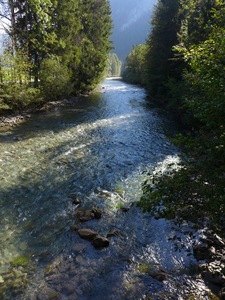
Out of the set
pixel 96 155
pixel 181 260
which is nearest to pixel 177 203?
pixel 181 260

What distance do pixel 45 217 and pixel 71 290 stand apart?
3012 millimetres

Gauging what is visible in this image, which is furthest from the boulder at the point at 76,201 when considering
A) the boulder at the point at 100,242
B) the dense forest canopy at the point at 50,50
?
the dense forest canopy at the point at 50,50

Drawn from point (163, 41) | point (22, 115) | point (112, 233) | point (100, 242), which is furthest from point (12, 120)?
point (163, 41)

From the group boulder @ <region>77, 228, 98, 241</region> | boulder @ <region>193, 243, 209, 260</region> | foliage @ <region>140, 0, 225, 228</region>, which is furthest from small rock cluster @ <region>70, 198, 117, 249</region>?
foliage @ <region>140, 0, 225, 228</region>

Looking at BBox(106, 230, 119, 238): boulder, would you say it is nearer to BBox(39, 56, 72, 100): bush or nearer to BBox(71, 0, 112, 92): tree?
BBox(39, 56, 72, 100): bush

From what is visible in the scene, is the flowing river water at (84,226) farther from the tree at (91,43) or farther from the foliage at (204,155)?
the tree at (91,43)

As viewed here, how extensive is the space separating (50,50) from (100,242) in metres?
30.0

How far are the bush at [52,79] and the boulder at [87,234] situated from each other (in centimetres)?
2122

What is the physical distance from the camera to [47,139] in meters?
16.2

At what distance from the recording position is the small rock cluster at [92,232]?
276 inches

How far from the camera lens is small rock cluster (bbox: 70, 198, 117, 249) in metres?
7.01

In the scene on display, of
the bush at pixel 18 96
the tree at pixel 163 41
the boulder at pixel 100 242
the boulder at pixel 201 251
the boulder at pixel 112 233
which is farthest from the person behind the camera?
the tree at pixel 163 41

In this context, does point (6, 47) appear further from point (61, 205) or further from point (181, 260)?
point (181, 260)

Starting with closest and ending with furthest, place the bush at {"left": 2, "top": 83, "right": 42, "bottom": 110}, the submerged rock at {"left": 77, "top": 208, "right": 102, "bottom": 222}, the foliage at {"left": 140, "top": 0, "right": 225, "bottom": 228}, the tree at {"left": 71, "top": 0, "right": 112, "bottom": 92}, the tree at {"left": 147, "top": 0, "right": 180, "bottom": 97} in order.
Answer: the foliage at {"left": 140, "top": 0, "right": 225, "bottom": 228} → the submerged rock at {"left": 77, "top": 208, "right": 102, "bottom": 222} → the bush at {"left": 2, "top": 83, "right": 42, "bottom": 110} → the tree at {"left": 147, "top": 0, "right": 180, "bottom": 97} → the tree at {"left": 71, "top": 0, "right": 112, "bottom": 92}
